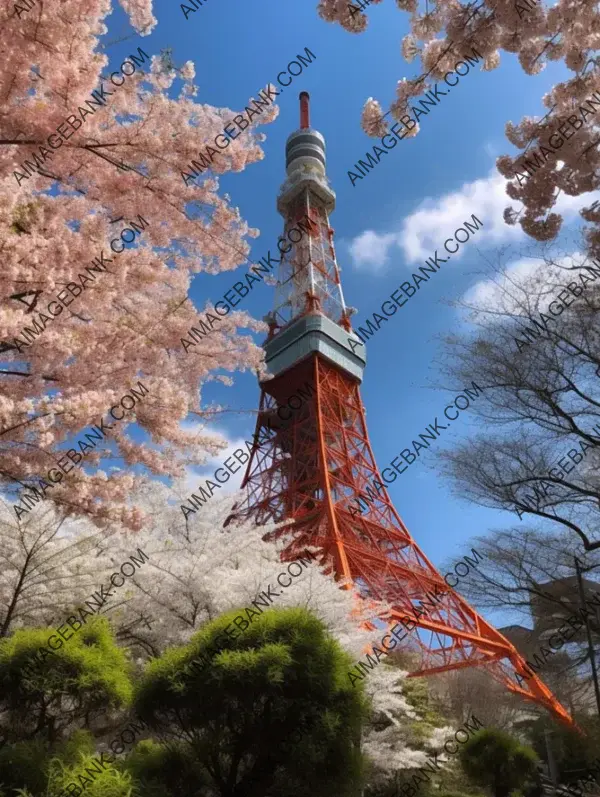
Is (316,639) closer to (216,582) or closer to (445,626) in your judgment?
(216,582)

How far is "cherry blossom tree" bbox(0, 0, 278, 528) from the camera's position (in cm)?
301

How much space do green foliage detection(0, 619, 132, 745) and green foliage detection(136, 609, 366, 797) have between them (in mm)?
358

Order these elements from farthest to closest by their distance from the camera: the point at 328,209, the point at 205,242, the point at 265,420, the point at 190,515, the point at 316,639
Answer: the point at 328,209
the point at 265,420
the point at 190,515
the point at 316,639
the point at 205,242

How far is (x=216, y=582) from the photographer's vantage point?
7.72 metres

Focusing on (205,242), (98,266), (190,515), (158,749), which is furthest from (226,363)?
(190,515)

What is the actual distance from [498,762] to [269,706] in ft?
21.0

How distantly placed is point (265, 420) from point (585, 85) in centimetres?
1682

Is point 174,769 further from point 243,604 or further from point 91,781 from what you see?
point 243,604

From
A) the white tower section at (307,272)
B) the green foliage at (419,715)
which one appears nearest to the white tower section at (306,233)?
the white tower section at (307,272)

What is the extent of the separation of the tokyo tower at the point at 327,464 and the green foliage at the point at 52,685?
518 cm

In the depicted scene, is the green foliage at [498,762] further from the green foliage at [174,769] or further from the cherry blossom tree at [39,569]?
the cherry blossom tree at [39,569]

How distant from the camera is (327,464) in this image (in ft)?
55.5

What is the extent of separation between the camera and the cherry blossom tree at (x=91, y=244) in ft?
9.86

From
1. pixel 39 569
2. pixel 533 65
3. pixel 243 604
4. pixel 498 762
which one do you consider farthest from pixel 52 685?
pixel 498 762
